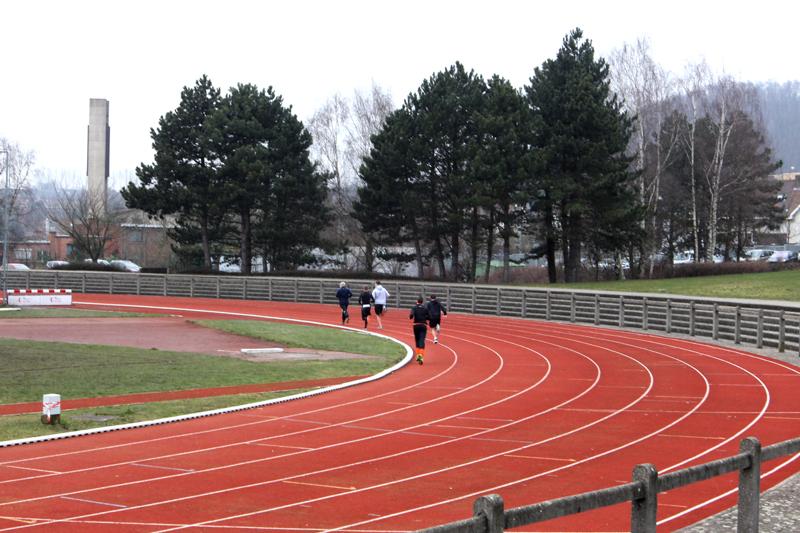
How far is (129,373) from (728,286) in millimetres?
37471

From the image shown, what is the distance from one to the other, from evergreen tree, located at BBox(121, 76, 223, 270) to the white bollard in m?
50.0

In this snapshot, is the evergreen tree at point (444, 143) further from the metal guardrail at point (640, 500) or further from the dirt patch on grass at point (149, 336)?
the metal guardrail at point (640, 500)

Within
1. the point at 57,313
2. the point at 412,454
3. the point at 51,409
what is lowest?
the point at 412,454

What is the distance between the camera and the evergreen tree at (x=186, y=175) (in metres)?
65.2

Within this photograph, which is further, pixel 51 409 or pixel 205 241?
pixel 205 241

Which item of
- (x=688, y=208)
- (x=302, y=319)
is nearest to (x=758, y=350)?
(x=302, y=319)

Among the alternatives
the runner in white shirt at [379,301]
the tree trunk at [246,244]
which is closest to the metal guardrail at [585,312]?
the runner in white shirt at [379,301]

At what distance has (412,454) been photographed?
42.5ft

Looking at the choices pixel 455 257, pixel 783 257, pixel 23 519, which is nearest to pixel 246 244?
pixel 455 257

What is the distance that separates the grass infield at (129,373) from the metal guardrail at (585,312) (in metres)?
10.6

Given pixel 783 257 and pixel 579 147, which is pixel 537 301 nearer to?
pixel 579 147

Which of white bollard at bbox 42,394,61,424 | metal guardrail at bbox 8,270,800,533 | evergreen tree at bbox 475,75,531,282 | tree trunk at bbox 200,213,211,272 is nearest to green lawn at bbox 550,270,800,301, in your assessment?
evergreen tree at bbox 475,75,531,282

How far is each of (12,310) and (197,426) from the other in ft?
95.2

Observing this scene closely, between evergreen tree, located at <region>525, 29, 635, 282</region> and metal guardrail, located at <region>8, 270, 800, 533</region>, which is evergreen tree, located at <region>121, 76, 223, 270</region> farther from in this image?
evergreen tree, located at <region>525, 29, 635, 282</region>
